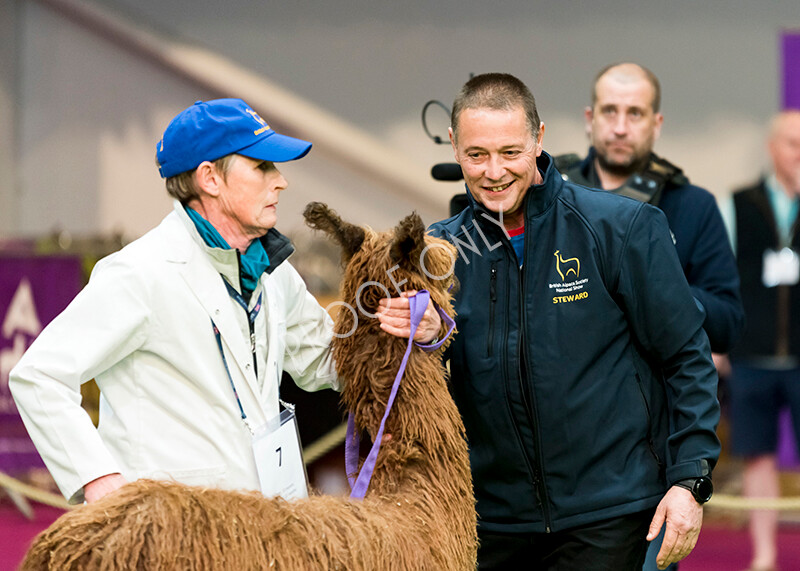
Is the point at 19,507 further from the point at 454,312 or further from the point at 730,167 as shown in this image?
the point at 730,167

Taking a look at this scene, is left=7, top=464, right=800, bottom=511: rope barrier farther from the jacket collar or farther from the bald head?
the jacket collar

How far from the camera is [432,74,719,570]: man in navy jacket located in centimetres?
247

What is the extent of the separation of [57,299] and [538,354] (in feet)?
15.0

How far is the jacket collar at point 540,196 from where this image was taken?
253cm

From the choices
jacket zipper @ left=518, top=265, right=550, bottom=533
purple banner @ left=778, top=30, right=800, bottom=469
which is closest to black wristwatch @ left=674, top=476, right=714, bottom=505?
jacket zipper @ left=518, top=265, right=550, bottom=533

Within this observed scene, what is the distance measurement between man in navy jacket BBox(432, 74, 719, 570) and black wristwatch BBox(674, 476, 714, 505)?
47mm

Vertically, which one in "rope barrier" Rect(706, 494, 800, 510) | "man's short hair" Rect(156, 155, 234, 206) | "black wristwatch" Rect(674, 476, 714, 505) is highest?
"man's short hair" Rect(156, 155, 234, 206)

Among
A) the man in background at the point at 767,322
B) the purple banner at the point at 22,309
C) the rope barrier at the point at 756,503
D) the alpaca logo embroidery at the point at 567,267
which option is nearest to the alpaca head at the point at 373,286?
the alpaca logo embroidery at the point at 567,267

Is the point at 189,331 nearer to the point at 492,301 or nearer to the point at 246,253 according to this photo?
the point at 246,253

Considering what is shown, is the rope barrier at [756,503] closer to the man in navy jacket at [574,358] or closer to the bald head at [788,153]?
the bald head at [788,153]

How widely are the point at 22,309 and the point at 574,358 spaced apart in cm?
469

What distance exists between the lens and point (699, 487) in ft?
7.78

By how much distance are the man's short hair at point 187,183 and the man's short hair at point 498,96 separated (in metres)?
0.65

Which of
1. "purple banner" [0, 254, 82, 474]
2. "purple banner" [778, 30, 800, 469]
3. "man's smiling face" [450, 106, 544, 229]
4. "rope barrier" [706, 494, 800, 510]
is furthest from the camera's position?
"purple banner" [778, 30, 800, 469]
